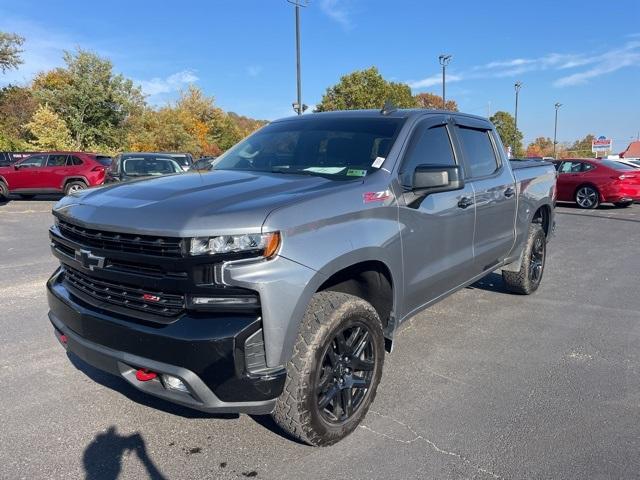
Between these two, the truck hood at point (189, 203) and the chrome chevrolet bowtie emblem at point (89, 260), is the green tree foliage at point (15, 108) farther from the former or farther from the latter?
the chrome chevrolet bowtie emblem at point (89, 260)

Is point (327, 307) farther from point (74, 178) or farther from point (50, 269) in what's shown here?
point (74, 178)

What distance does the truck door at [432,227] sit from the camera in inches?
136

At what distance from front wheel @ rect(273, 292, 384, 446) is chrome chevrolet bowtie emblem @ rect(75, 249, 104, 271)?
3.64 feet

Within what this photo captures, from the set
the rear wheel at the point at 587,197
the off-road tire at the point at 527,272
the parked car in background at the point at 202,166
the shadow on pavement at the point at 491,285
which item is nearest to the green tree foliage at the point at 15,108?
the rear wheel at the point at 587,197

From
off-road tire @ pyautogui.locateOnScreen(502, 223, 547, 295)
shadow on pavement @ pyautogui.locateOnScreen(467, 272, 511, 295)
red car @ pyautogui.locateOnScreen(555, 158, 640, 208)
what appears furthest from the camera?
red car @ pyautogui.locateOnScreen(555, 158, 640, 208)

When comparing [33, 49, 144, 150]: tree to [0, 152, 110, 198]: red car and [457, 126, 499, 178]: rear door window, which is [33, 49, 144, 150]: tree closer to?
[0, 152, 110, 198]: red car

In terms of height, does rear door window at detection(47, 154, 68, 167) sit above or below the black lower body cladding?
above

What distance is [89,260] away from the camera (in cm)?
275

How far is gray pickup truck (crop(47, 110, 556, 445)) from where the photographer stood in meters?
2.42

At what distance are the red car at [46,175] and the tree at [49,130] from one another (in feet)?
56.0

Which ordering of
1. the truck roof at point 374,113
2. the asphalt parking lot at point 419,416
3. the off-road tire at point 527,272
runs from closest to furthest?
the asphalt parking lot at point 419,416
the truck roof at point 374,113
the off-road tire at point 527,272

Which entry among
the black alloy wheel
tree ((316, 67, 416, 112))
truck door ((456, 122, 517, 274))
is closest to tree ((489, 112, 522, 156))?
tree ((316, 67, 416, 112))

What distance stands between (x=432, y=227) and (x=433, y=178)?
1.60 feet

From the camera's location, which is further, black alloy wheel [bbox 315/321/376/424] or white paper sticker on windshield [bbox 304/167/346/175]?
white paper sticker on windshield [bbox 304/167/346/175]
